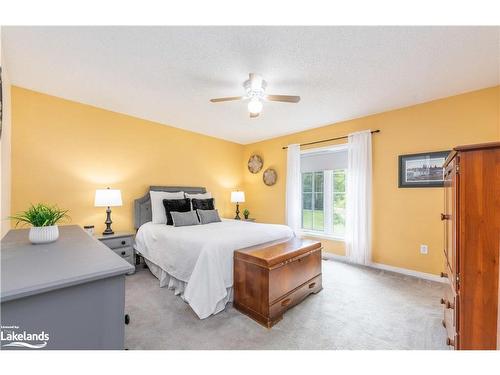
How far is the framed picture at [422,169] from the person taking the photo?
2.85 m

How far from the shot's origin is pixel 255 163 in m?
5.11

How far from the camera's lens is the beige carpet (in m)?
1.64

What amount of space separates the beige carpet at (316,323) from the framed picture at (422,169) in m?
1.35

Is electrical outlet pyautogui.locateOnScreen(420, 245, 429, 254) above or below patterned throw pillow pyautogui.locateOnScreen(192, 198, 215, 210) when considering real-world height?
below

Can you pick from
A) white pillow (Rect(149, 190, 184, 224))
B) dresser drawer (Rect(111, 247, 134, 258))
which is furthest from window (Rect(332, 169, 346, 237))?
dresser drawer (Rect(111, 247, 134, 258))

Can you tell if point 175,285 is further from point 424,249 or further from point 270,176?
point 424,249

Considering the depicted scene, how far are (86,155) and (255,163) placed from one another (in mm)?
3225

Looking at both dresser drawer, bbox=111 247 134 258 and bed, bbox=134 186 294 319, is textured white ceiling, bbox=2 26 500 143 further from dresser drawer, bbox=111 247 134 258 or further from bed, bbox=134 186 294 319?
dresser drawer, bbox=111 247 134 258

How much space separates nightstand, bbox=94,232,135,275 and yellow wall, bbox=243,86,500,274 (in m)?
3.36

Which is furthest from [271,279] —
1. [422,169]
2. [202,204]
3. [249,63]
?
[422,169]

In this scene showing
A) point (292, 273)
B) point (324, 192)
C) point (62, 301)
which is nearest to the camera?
point (62, 301)

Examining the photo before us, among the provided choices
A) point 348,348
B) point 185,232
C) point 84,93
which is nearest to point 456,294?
point 348,348

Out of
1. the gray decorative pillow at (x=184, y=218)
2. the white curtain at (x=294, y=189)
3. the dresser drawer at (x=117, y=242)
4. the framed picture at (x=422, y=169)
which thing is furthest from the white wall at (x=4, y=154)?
the framed picture at (x=422, y=169)

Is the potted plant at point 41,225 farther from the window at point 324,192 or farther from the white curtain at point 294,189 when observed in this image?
the window at point 324,192
